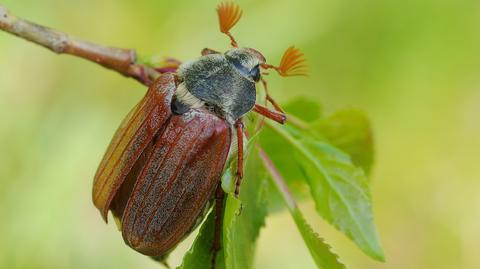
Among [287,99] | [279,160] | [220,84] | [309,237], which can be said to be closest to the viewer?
[309,237]

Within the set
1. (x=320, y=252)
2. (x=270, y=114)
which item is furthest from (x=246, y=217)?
(x=270, y=114)

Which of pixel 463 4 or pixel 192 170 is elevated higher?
pixel 463 4

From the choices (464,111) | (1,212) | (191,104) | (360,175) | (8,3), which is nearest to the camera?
(191,104)

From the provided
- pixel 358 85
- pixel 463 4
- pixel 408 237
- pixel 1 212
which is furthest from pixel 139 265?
pixel 463 4

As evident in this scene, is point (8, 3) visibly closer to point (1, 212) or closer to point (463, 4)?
point (1, 212)

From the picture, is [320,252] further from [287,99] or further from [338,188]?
[287,99]

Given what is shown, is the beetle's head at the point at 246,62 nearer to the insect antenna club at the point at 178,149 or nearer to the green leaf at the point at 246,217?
the insect antenna club at the point at 178,149

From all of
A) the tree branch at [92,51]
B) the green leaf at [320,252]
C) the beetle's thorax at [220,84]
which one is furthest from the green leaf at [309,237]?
the tree branch at [92,51]
